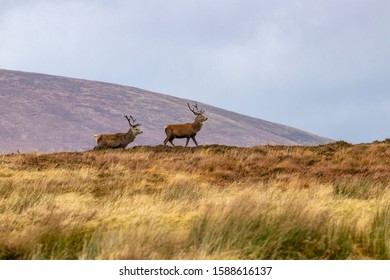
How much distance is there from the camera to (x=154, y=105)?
165125mm

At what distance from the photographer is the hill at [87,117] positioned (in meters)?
128

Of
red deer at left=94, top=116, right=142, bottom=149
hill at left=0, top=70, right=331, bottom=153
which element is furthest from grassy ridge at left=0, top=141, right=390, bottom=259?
hill at left=0, top=70, right=331, bottom=153

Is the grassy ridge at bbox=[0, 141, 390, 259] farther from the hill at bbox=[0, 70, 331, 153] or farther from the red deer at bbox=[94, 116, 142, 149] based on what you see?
the hill at bbox=[0, 70, 331, 153]

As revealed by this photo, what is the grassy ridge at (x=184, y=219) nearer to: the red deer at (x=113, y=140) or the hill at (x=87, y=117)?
the red deer at (x=113, y=140)

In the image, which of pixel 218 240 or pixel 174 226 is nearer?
pixel 218 240

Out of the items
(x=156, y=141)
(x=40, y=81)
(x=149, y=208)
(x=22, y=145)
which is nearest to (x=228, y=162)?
Answer: (x=149, y=208)

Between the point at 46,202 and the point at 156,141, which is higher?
the point at 46,202

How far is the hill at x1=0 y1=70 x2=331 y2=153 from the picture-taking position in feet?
420

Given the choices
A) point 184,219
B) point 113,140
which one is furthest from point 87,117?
point 184,219

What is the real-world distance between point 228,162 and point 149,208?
13413 millimetres

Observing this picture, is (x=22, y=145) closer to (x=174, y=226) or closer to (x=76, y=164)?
(x=76, y=164)

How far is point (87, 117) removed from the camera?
146 meters

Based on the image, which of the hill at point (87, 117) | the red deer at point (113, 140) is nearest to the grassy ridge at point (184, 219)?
the red deer at point (113, 140)

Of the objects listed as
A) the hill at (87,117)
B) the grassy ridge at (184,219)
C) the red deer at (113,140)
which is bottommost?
the hill at (87,117)
